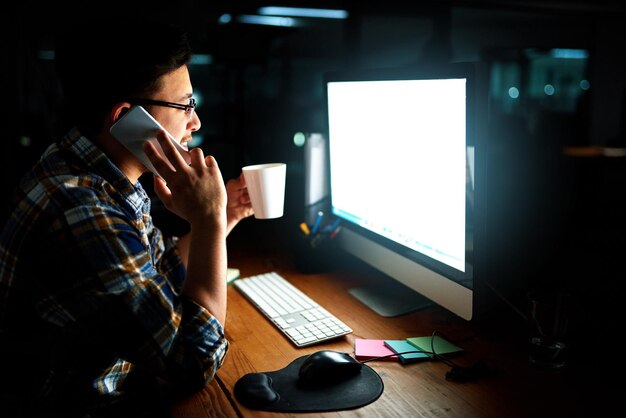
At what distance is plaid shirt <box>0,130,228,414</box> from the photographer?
33.0 inches

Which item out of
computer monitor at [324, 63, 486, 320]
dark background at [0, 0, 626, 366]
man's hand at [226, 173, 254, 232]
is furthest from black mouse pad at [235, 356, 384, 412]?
man's hand at [226, 173, 254, 232]

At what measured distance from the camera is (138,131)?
1.01 meters

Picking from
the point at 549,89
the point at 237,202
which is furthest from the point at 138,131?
the point at 549,89

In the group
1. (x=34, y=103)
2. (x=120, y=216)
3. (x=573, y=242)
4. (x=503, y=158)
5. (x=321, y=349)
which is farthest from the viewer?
(x=34, y=103)

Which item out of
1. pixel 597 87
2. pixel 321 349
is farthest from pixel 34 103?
pixel 597 87

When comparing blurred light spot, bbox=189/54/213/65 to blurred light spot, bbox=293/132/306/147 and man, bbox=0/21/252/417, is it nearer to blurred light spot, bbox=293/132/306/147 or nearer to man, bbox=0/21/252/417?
blurred light spot, bbox=293/132/306/147

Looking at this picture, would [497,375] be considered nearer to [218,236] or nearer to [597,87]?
[218,236]

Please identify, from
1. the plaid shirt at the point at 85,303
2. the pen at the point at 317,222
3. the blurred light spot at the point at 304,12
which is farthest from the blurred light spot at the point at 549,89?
the plaid shirt at the point at 85,303

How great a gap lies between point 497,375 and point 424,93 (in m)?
0.52

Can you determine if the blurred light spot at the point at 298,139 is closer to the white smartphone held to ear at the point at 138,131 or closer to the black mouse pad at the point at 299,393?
the white smartphone held to ear at the point at 138,131

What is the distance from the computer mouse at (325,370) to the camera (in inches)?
34.9

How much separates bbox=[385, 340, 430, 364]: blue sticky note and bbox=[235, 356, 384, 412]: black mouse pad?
0.08 meters

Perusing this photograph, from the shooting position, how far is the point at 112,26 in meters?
0.98

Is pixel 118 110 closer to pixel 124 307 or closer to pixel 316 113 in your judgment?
pixel 124 307
